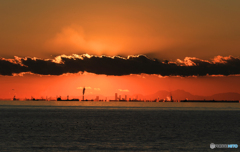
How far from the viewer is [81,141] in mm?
56750

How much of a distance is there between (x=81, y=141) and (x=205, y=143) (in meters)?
22.6

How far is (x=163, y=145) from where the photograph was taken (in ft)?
174

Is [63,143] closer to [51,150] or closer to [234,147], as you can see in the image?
[51,150]

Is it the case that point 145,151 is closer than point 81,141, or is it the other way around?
point 145,151

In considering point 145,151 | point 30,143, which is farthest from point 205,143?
point 30,143

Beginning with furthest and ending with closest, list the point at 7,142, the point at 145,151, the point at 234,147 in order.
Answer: the point at 7,142
the point at 234,147
the point at 145,151

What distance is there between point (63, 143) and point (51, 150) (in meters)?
7.22

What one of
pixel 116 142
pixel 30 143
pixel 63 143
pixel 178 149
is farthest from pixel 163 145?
pixel 30 143

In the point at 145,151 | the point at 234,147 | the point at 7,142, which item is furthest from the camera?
the point at 7,142

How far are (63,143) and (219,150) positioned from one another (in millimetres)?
26118

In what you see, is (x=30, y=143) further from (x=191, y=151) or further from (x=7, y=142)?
(x=191, y=151)

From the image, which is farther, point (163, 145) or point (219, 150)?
point (163, 145)

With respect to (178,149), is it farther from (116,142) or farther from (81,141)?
(81,141)

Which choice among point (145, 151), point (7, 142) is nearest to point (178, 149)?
point (145, 151)
